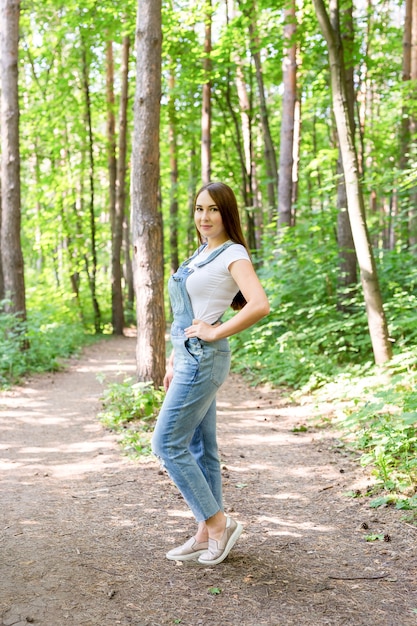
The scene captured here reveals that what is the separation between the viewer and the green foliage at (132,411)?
21.2 feet

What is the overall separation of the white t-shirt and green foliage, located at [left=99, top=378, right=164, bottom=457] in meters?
3.30

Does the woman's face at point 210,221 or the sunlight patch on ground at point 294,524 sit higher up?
the woman's face at point 210,221

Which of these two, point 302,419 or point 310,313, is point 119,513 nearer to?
point 302,419

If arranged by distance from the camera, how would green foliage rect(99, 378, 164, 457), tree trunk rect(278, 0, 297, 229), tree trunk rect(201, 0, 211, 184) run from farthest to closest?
tree trunk rect(201, 0, 211, 184), tree trunk rect(278, 0, 297, 229), green foliage rect(99, 378, 164, 457)

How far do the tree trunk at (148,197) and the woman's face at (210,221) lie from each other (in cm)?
389

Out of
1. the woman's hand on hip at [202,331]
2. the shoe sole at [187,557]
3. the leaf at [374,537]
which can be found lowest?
the leaf at [374,537]

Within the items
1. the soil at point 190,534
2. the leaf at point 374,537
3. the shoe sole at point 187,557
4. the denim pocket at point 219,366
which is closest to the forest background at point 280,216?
the leaf at point 374,537

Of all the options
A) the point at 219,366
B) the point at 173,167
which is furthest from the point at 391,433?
the point at 173,167

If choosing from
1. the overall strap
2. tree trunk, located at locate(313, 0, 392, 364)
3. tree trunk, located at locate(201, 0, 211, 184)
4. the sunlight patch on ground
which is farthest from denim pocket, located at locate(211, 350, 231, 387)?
tree trunk, located at locate(201, 0, 211, 184)

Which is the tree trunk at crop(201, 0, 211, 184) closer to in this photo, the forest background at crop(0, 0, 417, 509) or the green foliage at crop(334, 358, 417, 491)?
the forest background at crop(0, 0, 417, 509)

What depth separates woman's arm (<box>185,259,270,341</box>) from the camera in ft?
9.67

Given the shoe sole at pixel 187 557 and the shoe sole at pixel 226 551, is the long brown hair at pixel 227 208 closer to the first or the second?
the shoe sole at pixel 226 551

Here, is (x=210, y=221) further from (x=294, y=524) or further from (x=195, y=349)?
(x=294, y=524)

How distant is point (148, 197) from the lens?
23.5 ft
